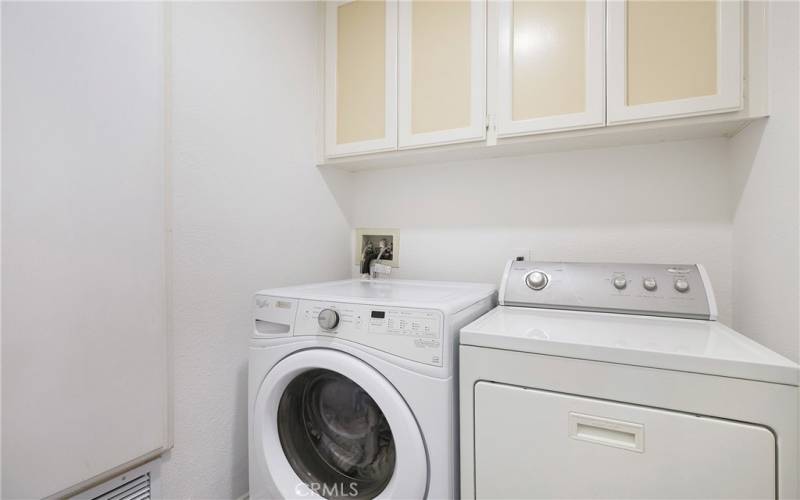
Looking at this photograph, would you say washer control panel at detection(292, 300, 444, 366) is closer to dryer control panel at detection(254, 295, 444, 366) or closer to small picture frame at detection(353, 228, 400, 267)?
dryer control panel at detection(254, 295, 444, 366)

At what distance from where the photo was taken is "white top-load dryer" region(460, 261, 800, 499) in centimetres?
70

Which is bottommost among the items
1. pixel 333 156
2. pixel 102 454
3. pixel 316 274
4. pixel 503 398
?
pixel 102 454

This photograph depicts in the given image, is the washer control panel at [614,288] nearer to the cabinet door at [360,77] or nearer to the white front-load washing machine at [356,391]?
the white front-load washing machine at [356,391]

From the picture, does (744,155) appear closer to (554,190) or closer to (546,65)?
(554,190)

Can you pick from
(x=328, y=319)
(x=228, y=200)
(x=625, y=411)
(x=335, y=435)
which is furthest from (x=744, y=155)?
(x=228, y=200)

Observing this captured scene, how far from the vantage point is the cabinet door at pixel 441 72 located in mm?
1354

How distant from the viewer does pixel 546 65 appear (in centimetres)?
126

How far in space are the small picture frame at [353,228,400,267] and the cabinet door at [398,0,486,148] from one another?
0.53 meters

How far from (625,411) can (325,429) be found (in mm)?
909

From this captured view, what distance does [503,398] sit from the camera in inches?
35.2

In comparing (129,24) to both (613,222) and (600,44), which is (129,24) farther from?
(613,222)

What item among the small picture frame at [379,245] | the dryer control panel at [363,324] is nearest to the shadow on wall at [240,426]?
the dryer control panel at [363,324]

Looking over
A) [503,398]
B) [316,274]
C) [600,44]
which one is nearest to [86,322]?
[316,274]

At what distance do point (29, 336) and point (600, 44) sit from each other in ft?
5.67
